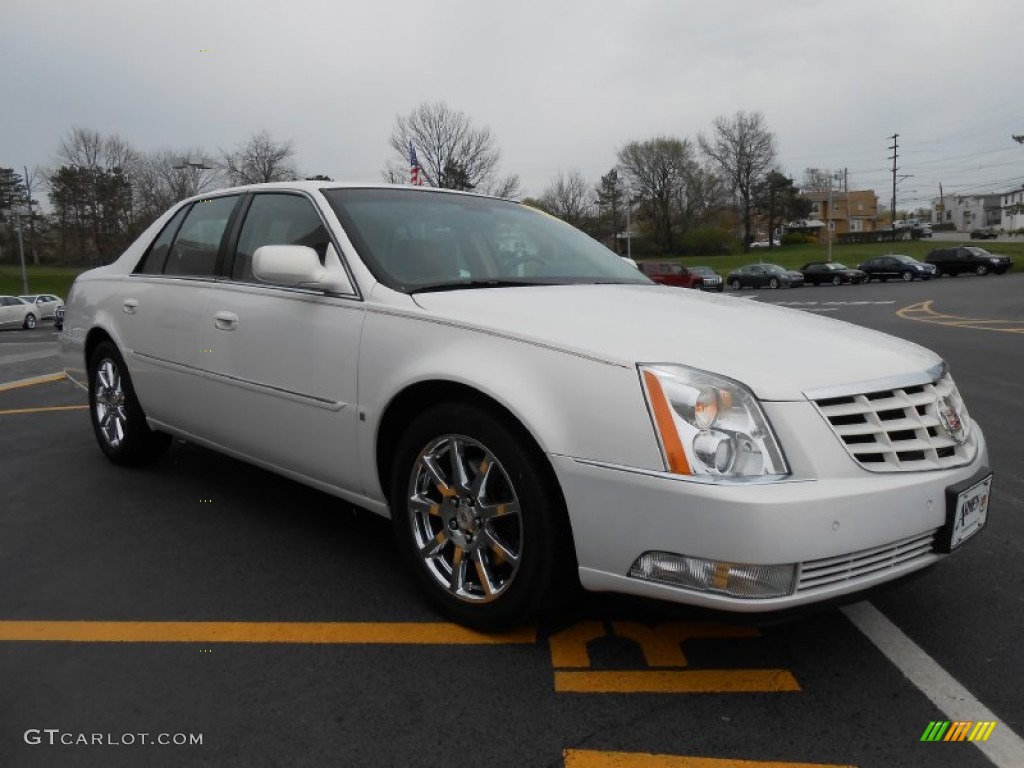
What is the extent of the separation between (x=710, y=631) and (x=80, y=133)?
7434cm

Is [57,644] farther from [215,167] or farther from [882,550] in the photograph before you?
[215,167]

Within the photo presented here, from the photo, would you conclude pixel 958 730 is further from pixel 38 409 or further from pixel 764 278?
pixel 764 278

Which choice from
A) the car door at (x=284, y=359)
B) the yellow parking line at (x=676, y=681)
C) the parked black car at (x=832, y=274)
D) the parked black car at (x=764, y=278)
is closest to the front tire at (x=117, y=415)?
the car door at (x=284, y=359)

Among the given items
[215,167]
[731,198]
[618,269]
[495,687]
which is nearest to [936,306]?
[618,269]

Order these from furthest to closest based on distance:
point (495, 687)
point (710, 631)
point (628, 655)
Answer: point (710, 631) → point (628, 655) → point (495, 687)

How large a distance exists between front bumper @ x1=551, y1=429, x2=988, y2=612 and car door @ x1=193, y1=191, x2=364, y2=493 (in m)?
1.10

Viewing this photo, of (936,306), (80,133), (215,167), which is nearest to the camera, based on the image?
(936,306)

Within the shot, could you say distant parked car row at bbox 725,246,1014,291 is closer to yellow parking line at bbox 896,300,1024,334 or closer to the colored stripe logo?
yellow parking line at bbox 896,300,1024,334

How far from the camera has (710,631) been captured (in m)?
2.75

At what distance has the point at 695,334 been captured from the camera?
2488mm

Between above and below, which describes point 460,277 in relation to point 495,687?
above

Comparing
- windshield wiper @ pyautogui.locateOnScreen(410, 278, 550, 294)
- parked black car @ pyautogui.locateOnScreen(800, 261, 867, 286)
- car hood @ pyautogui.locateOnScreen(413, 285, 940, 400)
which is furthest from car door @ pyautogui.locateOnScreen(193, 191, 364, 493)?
parked black car @ pyautogui.locateOnScreen(800, 261, 867, 286)

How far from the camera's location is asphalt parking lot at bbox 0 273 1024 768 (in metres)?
2.10

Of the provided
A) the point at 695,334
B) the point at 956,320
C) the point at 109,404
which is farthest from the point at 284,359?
the point at 956,320
